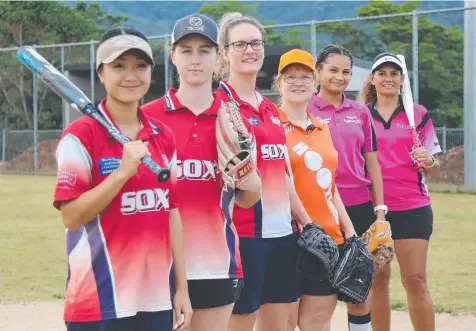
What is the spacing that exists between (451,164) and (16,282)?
43.1ft

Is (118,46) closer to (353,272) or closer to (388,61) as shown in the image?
(353,272)

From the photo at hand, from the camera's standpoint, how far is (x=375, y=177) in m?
5.04

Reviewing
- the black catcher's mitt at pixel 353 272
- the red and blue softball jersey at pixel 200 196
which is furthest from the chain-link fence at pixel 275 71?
the red and blue softball jersey at pixel 200 196

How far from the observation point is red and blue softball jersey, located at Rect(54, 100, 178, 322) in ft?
9.18

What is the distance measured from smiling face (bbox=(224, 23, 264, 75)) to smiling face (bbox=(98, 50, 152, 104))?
1042 mm

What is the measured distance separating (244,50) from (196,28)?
2.00ft

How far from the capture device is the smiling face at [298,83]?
4.39m

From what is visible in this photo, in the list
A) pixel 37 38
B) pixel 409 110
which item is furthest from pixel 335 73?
pixel 37 38

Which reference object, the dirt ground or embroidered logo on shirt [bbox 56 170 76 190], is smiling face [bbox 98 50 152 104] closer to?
embroidered logo on shirt [bbox 56 170 76 190]

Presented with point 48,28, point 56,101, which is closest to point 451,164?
point 56,101

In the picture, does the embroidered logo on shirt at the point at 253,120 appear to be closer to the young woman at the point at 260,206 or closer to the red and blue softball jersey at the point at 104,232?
the young woman at the point at 260,206

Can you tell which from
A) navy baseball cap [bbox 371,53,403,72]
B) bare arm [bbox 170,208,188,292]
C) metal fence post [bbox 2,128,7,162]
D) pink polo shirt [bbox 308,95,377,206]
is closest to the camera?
bare arm [bbox 170,208,188,292]

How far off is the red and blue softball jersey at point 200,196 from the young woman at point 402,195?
212 cm

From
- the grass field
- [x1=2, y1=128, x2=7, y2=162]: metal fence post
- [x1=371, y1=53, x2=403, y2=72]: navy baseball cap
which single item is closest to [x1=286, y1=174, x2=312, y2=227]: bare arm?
[x1=371, y1=53, x2=403, y2=72]: navy baseball cap
